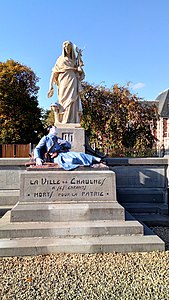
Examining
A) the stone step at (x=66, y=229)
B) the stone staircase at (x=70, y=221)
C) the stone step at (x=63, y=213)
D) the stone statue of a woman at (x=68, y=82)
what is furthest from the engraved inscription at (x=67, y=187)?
the stone statue of a woman at (x=68, y=82)

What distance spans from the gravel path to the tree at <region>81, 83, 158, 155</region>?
1752 centimetres

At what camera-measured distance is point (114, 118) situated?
20922mm

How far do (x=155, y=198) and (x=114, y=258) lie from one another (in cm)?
309

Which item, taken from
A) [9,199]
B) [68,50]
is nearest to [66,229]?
[9,199]

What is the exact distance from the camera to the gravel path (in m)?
2.64

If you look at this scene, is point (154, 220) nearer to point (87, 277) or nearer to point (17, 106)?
point (87, 277)

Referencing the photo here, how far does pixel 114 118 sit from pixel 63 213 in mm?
17347

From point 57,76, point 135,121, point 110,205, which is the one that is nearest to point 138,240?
point 110,205

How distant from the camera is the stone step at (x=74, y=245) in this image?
3611mm

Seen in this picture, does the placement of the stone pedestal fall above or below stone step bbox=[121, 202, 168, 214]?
above

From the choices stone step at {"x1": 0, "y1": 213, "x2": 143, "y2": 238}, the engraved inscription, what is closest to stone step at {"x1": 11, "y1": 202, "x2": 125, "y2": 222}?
stone step at {"x1": 0, "y1": 213, "x2": 143, "y2": 238}

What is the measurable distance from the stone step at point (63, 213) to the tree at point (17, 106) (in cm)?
2144

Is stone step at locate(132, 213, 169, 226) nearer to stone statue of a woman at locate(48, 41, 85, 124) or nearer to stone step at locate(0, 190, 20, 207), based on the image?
stone step at locate(0, 190, 20, 207)

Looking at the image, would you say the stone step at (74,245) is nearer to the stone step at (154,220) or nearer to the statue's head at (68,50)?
the stone step at (154,220)
